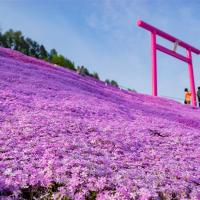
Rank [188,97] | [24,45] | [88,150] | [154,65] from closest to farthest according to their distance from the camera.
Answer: [88,150]
[154,65]
[188,97]
[24,45]

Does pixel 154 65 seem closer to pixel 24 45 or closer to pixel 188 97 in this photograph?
pixel 188 97

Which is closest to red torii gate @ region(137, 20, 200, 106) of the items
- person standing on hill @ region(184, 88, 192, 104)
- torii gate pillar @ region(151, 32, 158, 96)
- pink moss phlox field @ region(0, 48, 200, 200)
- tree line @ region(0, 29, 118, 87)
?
torii gate pillar @ region(151, 32, 158, 96)

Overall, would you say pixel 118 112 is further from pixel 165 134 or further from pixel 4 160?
pixel 4 160

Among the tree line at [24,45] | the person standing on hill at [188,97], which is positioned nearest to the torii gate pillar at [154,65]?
the person standing on hill at [188,97]

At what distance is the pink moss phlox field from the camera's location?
7.13 meters

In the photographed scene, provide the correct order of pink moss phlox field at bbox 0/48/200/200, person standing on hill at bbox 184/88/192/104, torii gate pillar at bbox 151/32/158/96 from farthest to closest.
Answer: person standing on hill at bbox 184/88/192/104, torii gate pillar at bbox 151/32/158/96, pink moss phlox field at bbox 0/48/200/200

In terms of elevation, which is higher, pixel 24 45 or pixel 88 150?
pixel 24 45

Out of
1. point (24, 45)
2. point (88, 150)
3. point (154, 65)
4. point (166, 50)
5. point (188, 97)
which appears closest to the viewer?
point (88, 150)

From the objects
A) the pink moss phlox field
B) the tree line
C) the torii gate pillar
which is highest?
the tree line

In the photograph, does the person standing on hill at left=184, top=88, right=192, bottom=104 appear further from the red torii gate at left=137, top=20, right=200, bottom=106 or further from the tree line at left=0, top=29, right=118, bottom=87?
the tree line at left=0, top=29, right=118, bottom=87

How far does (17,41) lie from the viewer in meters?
69.0

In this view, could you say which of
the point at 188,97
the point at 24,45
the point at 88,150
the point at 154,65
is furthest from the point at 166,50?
the point at 24,45

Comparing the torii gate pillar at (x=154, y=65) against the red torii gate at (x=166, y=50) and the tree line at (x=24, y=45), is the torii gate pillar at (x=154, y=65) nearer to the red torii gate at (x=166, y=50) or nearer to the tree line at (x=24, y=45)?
the red torii gate at (x=166, y=50)

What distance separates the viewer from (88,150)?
924 cm
